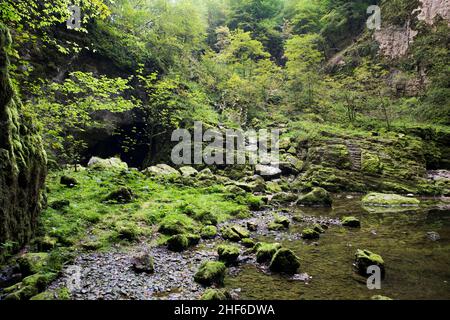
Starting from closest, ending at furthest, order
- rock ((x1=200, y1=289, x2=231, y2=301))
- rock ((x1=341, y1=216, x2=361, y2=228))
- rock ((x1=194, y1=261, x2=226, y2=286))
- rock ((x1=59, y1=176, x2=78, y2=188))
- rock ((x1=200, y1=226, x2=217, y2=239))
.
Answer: rock ((x1=200, y1=289, x2=231, y2=301))
rock ((x1=194, y1=261, x2=226, y2=286))
rock ((x1=200, y1=226, x2=217, y2=239))
rock ((x1=341, y1=216, x2=361, y2=228))
rock ((x1=59, y1=176, x2=78, y2=188))

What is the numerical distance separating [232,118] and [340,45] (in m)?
21.0

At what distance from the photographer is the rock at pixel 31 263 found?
537 cm

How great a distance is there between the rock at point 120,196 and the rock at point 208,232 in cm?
358

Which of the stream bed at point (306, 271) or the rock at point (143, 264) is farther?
the rock at point (143, 264)

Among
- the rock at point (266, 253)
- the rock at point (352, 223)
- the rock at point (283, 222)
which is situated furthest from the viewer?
the rock at point (283, 222)

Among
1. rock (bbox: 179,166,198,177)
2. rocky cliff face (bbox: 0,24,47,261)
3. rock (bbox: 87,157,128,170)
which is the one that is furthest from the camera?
rock (bbox: 179,166,198,177)

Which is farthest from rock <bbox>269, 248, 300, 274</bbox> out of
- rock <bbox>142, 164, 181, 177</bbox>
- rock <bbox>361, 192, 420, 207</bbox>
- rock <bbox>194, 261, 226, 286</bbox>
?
rock <bbox>142, 164, 181, 177</bbox>

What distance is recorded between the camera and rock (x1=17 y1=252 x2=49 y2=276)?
211 inches

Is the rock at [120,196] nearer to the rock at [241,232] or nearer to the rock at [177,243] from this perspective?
the rock at [177,243]

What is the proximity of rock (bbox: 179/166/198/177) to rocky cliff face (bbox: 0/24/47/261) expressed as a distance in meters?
→ 10.1

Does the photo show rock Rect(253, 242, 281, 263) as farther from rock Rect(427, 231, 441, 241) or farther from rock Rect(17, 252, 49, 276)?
rock Rect(427, 231, 441, 241)

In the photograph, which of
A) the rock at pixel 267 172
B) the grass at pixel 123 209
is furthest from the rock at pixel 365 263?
the rock at pixel 267 172
